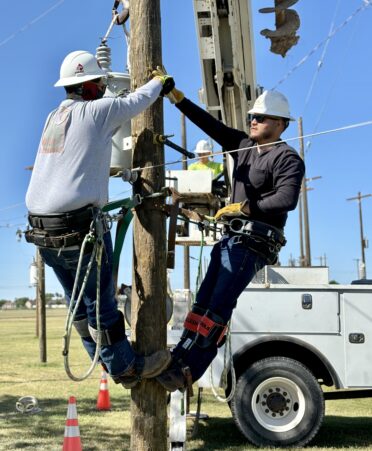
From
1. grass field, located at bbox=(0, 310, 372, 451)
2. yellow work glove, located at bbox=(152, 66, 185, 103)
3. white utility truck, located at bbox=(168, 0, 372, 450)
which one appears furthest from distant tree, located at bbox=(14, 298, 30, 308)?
yellow work glove, located at bbox=(152, 66, 185, 103)

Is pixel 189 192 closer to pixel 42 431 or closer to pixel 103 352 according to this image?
pixel 42 431

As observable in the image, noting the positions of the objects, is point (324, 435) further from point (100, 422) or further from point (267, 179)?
point (267, 179)

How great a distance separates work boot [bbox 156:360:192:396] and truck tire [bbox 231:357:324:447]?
2735mm

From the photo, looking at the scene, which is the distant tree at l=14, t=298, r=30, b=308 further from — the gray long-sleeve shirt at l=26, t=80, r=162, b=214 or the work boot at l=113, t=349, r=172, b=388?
the gray long-sleeve shirt at l=26, t=80, r=162, b=214

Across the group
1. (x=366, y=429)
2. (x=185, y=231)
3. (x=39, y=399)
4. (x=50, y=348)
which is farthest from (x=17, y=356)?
(x=366, y=429)

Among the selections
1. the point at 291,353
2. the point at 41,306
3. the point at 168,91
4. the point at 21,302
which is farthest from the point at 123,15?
the point at 21,302

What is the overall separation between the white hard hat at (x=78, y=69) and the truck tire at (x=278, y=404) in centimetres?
394

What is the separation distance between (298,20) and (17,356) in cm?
1125

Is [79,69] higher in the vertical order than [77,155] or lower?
higher

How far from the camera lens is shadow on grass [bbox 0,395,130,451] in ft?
22.2

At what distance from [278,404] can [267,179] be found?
3.30m

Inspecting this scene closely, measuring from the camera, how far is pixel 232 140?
4.96m

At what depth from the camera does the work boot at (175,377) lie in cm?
421

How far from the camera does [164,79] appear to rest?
4.27 metres
